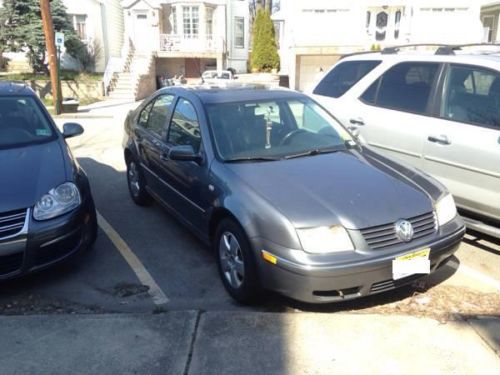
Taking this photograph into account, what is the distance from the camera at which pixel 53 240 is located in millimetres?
3795

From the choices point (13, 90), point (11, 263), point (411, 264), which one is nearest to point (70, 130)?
point (13, 90)

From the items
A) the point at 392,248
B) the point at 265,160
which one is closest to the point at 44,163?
the point at 265,160

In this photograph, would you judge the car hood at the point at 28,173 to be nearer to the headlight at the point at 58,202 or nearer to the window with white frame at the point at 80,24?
the headlight at the point at 58,202

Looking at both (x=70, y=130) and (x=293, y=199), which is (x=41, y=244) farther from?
(x=293, y=199)

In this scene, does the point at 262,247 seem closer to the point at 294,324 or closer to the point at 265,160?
the point at 294,324

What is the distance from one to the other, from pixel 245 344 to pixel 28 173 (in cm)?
232

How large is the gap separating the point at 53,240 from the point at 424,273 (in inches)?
109

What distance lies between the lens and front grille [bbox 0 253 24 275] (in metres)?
3.62

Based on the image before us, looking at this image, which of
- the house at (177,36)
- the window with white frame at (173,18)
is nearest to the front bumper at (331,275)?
the house at (177,36)

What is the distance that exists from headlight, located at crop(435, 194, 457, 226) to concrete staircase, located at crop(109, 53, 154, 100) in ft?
63.4

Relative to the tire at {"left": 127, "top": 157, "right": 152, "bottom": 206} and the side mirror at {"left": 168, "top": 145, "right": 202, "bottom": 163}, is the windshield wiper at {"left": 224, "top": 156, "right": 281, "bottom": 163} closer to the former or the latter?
the side mirror at {"left": 168, "top": 145, "right": 202, "bottom": 163}

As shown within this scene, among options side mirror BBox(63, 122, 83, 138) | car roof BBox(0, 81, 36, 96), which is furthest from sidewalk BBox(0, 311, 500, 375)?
car roof BBox(0, 81, 36, 96)

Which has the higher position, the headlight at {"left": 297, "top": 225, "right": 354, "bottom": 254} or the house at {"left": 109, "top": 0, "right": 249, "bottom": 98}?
the house at {"left": 109, "top": 0, "right": 249, "bottom": 98}

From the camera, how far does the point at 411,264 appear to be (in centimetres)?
329
